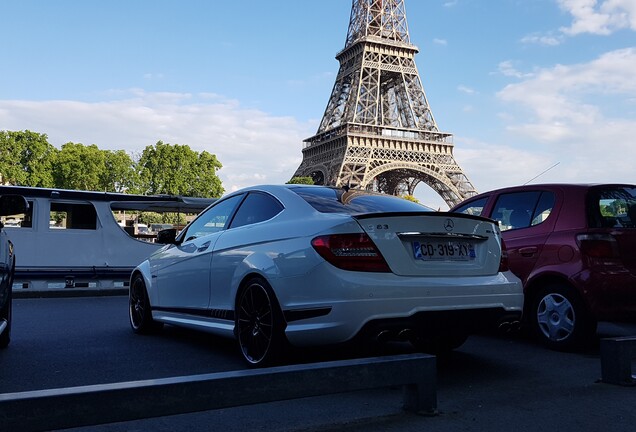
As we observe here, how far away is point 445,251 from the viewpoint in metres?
4.21

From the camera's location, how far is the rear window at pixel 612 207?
550 centimetres

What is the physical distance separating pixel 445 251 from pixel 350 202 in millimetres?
883

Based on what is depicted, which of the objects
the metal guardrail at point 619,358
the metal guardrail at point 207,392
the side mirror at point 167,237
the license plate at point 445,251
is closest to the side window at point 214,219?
the side mirror at point 167,237

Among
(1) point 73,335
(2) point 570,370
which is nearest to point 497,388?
(2) point 570,370

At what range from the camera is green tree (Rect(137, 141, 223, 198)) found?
67375 millimetres

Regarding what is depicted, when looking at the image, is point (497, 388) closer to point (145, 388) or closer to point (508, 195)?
point (145, 388)

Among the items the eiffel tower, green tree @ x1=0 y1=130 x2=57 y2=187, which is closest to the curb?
the eiffel tower

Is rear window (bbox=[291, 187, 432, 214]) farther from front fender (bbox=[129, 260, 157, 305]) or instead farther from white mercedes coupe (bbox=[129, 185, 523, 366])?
front fender (bbox=[129, 260, 157, 305])

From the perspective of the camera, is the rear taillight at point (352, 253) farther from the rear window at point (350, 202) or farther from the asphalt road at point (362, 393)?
the asphalt road at point (362, 393)

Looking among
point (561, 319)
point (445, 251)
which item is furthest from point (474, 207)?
point (445, 251)

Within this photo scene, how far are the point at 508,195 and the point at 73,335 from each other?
4935mm

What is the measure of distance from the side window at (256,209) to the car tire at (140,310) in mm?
1902

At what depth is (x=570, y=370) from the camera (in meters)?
4.71

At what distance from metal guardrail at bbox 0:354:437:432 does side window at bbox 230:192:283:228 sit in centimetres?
183
